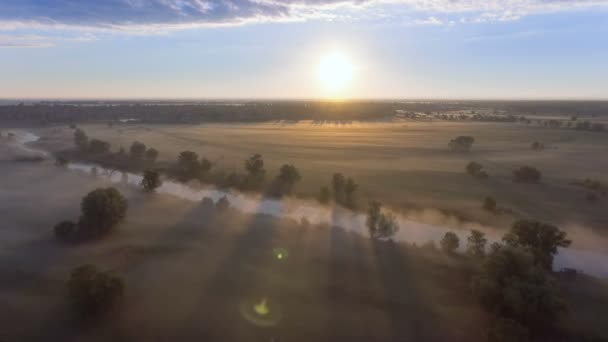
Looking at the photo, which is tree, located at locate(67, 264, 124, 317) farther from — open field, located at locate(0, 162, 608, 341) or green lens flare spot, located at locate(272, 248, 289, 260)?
green lens flare spot, located at locate(272, 248, 289, 260)

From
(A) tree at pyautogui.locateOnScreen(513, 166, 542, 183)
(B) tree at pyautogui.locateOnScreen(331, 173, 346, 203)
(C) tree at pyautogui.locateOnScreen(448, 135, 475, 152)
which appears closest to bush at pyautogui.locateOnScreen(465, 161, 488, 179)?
(A) tree at pyautogui.locateOnScreen(513, 166, 542, 183)

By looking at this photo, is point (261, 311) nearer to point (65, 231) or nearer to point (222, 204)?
point (65, 231)

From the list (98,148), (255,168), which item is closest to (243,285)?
(255,168)

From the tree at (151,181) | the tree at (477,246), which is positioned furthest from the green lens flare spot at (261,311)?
the tree at (151,181)

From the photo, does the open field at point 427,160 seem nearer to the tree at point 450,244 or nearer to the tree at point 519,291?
the tree at point 450,244

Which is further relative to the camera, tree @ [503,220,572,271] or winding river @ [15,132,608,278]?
winding river @ [15,132,608,278]

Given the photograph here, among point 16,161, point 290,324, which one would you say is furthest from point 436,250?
point 16,161
